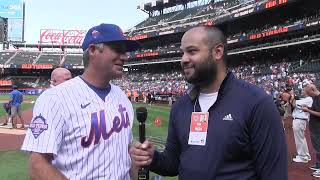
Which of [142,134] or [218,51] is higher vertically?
[218,51]

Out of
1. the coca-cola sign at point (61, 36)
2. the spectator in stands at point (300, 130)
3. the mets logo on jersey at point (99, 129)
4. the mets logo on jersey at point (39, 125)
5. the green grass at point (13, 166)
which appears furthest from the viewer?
the coca-cola sign at point (61, 36)

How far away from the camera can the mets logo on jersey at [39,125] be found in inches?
104

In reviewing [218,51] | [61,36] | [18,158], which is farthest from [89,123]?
[61,36]

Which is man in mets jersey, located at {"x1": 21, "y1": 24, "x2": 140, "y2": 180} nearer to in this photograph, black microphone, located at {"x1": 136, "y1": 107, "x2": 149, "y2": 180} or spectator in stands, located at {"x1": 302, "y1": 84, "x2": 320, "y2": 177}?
black microphone, located at {"x1": 136, "y1": 107, "x2": 149, "y2": 180}

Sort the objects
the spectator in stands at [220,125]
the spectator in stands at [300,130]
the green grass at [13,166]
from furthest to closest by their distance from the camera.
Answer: the spectator in stands at [300,130]
the green grass at [13,166]
the spectator in stands at [220,125]

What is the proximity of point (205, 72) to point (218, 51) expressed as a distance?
168 millimetres

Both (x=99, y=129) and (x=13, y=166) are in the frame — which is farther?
(x=13, y=166)

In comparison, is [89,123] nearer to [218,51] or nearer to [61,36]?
[218,51]

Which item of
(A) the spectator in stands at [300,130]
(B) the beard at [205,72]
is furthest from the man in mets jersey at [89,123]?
(A) the spectator in stands at [300,130]

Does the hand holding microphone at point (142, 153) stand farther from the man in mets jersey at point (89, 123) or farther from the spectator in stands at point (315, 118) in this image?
the spectator in stands at point (315, 118)

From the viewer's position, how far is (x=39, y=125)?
266 centimetres

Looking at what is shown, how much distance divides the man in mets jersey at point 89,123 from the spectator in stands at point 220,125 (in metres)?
0.27

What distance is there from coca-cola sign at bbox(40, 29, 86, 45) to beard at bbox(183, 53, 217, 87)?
85273 millimetres

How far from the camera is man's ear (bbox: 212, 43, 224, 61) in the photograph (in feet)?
Answer: 8.84
